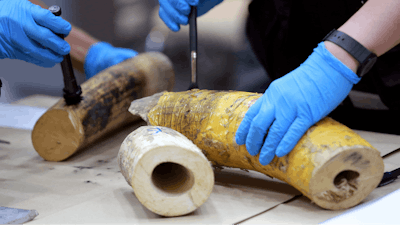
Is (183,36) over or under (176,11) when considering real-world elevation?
under

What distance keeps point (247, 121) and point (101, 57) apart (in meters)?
1.76

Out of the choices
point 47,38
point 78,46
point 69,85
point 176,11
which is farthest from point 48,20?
point 78,46

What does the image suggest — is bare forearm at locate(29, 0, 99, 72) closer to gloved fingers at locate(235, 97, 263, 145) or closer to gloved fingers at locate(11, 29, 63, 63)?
gloved fingers at locate(11, 29, 63, 63)

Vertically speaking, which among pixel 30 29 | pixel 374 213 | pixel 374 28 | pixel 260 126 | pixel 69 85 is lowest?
pixel 374 213

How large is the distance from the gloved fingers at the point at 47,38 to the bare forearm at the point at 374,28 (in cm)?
124

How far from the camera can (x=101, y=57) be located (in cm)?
275

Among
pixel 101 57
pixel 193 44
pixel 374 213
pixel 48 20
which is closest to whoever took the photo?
pixel 374 213

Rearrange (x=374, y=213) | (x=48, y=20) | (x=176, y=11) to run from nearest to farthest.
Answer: (x=374, y=213) → (x=48, y=20) → (x=176, y=11)

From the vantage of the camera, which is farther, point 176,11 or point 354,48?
point 176,11

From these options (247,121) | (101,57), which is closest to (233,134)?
(247,121)

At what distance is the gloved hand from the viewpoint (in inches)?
106

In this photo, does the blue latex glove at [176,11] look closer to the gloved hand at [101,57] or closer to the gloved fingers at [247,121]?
the gloved hand at [101,57]

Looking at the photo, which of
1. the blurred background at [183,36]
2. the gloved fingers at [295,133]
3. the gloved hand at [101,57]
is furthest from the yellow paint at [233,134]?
the blurred background at [183,36]

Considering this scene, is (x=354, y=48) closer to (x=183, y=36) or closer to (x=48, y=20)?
(x=48, y=20)
